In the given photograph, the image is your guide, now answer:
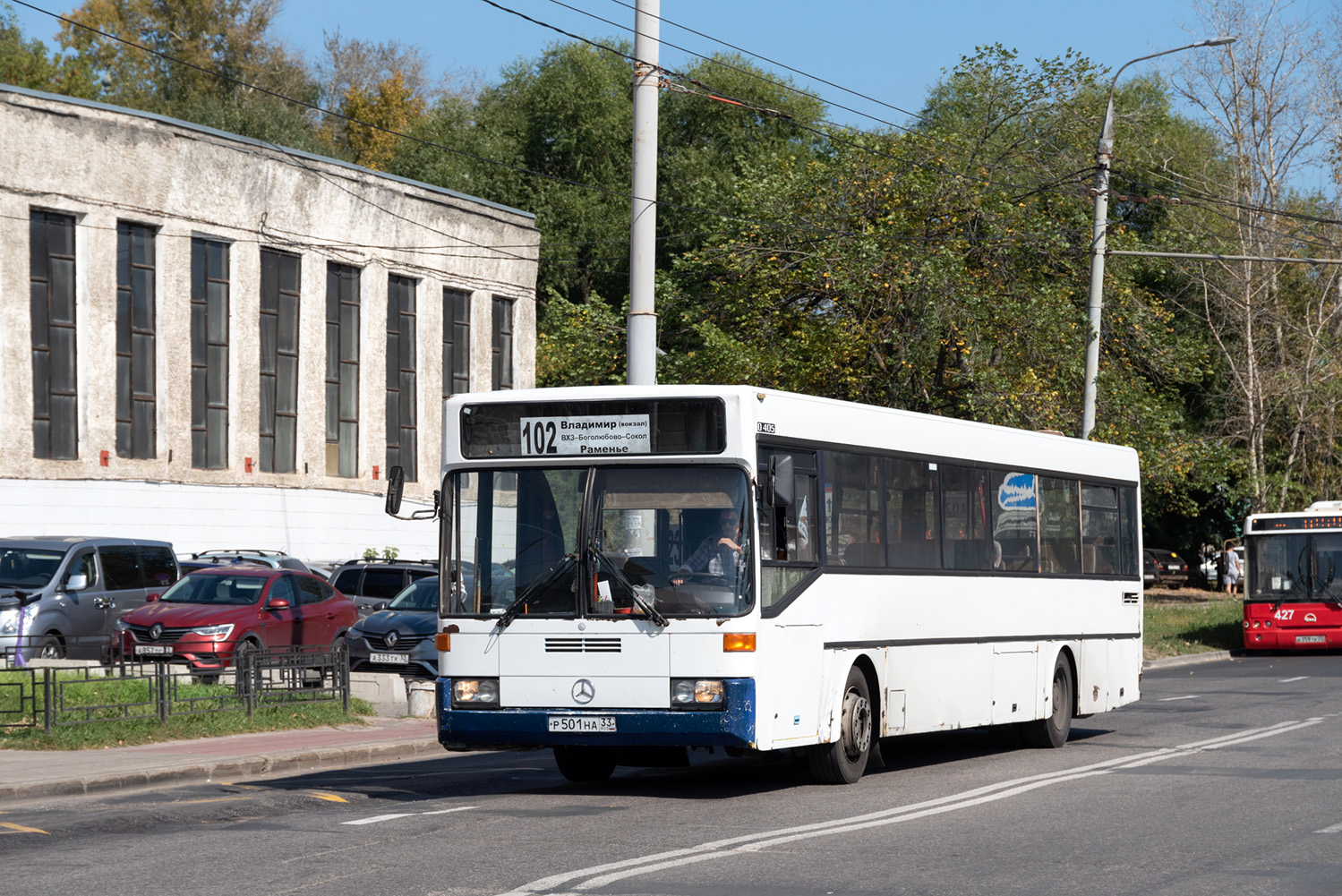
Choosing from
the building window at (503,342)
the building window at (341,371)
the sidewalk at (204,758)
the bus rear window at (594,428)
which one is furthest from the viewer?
the building window at (503,342)

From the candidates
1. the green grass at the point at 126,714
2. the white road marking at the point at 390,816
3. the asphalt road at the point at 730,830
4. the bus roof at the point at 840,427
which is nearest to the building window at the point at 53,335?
the green grass at the point at 126,714

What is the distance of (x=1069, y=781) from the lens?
13.1 metres

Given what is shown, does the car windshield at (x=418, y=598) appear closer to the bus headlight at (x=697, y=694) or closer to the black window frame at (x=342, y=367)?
the bus headlight at (x=697, y=694)

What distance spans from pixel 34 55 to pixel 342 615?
43763 millimetres

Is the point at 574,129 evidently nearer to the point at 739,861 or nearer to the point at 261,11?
the point at 261,11

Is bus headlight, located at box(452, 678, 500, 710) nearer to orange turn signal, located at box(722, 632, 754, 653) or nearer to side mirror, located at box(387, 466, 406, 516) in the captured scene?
side mirror, located at box(387, 466, 406, 516)

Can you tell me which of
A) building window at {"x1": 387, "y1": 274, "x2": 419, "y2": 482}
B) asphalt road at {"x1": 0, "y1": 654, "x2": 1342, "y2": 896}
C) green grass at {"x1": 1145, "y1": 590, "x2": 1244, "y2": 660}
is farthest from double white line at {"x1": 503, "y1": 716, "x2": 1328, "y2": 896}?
building window at {"x1": 387, "y1": 274, "x2": 419, "y2": 482}

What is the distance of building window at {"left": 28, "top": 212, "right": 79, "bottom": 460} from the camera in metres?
37.7

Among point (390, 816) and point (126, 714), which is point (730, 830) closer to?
point (390, 816)

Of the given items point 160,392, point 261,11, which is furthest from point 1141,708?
point 261,11

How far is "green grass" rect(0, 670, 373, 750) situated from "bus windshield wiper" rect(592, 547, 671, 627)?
6.60 m

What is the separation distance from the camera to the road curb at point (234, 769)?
12938mm

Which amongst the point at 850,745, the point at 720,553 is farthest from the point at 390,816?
the point at 850,745

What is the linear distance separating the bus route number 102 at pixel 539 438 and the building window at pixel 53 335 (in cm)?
2847
